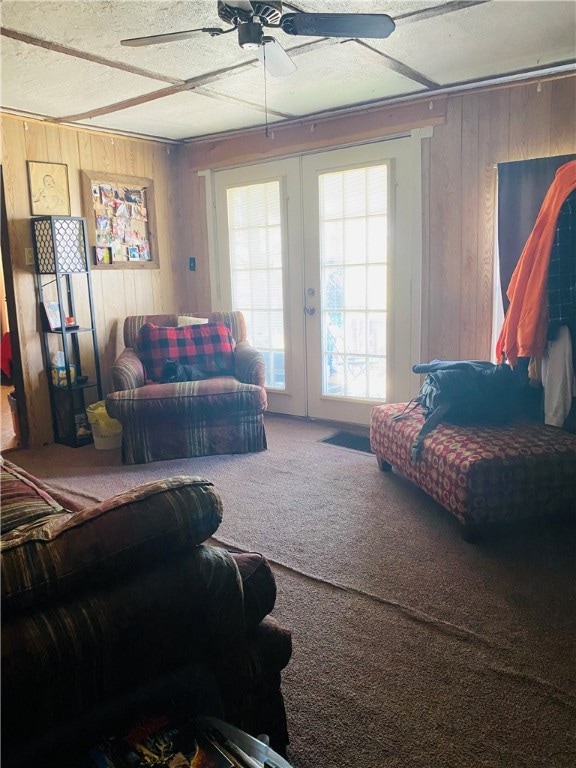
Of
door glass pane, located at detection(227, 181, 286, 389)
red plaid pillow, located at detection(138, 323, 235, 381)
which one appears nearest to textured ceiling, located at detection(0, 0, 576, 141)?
door glass pane, located at detection(227, 181, 286, 389)

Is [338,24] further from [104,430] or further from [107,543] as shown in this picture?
[104,430]

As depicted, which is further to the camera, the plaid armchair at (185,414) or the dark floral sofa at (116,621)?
the plaid armchair at (185,414)

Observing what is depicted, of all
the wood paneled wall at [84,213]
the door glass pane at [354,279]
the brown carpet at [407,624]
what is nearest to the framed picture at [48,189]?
the wood paneled wall at [84,213]

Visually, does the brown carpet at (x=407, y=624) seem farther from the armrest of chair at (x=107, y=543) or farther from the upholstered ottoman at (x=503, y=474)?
the armrest of chair at (x=107, y=543)

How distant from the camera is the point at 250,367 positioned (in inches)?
160

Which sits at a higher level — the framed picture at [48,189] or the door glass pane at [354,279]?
the framed picture at [48,189]

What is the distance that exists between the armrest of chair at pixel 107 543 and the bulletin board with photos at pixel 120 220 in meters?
3.75

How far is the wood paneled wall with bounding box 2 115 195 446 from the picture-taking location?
398cm

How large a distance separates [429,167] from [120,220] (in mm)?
2395

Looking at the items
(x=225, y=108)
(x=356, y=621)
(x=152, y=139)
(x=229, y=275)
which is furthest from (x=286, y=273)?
(x=356, y=621)

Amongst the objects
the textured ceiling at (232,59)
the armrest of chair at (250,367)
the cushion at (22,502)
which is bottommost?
the cushion at (22,502)

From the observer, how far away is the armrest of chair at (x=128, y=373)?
12.6 ft

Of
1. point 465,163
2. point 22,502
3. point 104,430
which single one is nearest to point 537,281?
point 465,163

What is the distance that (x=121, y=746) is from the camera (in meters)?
1.04
